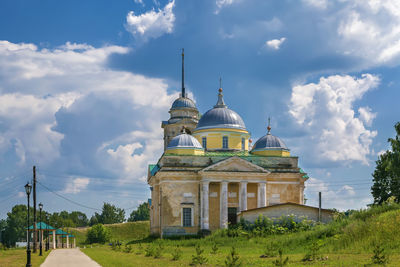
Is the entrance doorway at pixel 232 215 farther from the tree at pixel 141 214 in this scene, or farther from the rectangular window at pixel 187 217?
the tree at pixel 141 214

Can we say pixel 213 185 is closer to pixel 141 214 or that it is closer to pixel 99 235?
pixel 99 235

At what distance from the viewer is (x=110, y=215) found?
470ft

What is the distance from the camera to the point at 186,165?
171 feet

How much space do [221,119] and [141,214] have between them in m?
90.2

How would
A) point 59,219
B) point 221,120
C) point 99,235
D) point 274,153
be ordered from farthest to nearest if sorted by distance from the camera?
point 59,219
point 99,235
point 221,120
point 274,153

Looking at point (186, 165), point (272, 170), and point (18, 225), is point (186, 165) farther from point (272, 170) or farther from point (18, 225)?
point (18, 225)

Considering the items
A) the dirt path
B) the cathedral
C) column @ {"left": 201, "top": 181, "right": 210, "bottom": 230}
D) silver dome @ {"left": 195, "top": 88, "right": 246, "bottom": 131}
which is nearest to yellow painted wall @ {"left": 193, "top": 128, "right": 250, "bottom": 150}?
silver dome @ {"left": 195, "top": 88, "right": 246, "bottom": 131}

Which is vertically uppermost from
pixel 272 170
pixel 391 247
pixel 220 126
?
pixel 220 126

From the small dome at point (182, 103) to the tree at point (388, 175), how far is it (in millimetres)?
26627

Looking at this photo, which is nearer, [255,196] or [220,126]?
[255,196]

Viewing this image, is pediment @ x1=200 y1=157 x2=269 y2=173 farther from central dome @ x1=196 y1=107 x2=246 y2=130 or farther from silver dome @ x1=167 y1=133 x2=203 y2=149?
central dome @ x1=196 y1=107 x2=246 y2=130

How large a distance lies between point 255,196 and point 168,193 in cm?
861

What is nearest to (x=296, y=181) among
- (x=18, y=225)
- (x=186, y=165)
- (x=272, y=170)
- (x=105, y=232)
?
(x=272, y=170)

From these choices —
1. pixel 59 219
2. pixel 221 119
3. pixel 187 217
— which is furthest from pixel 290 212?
pixel 59 219
